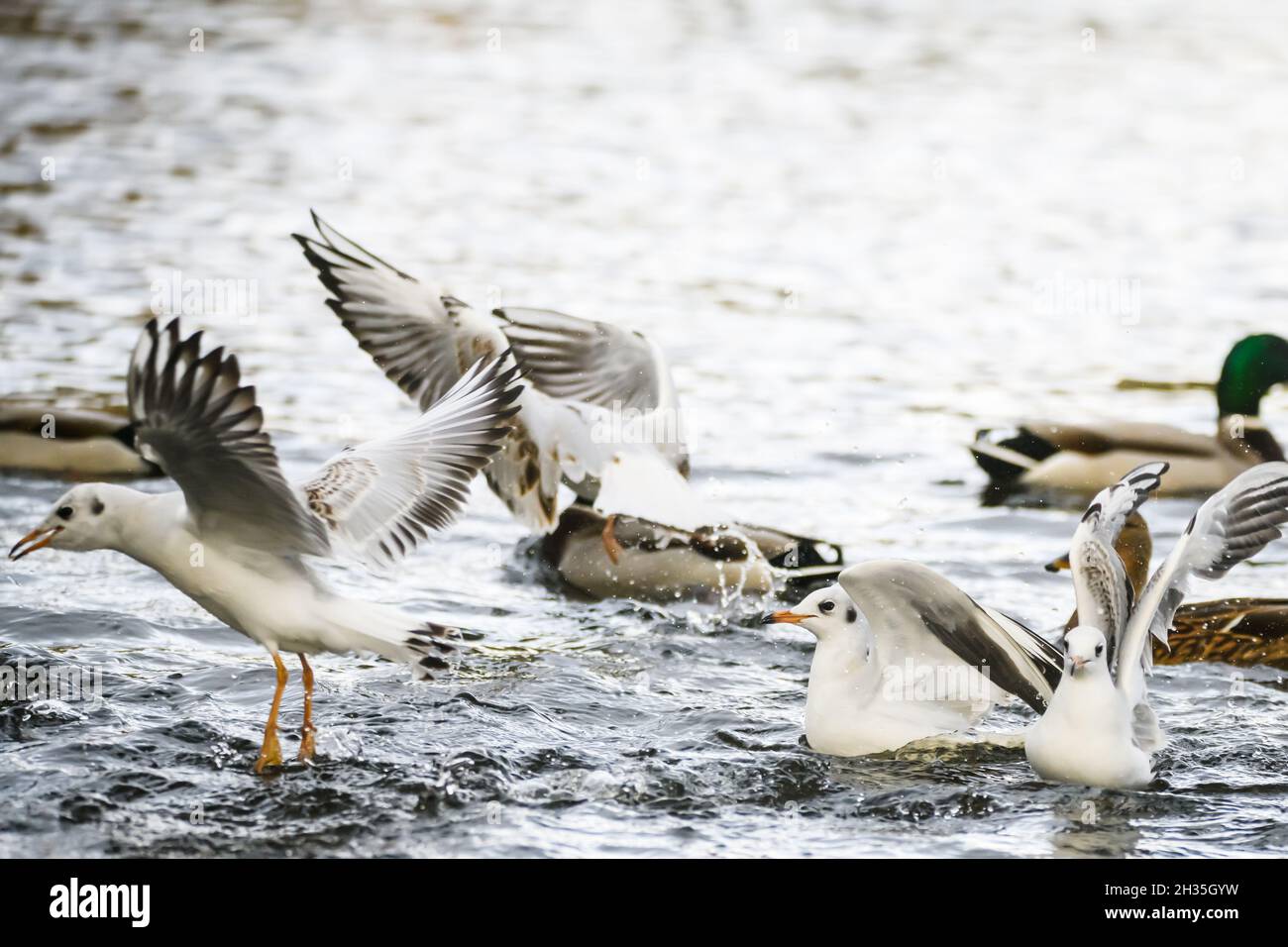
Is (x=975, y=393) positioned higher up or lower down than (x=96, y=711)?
higher up

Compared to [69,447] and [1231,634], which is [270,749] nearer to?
[1231,634]

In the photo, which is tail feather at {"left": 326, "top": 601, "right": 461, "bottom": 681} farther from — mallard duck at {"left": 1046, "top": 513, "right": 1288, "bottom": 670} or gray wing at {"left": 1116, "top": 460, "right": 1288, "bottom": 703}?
mallard duck at {"left": 1046, "top": 513, "right": 1288, "bottom": 670}

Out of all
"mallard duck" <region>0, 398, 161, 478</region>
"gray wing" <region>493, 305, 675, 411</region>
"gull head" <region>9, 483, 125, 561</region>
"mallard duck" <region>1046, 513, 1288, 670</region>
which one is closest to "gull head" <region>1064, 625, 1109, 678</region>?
"mallard duck" <region>1046, 513, 1288, 670</region>

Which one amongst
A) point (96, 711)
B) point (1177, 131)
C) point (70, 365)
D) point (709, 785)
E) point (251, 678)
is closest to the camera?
point (709, 785)

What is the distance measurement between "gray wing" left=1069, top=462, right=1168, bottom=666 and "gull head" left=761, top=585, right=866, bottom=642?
84 centimetres

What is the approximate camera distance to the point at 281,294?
45.4 ft

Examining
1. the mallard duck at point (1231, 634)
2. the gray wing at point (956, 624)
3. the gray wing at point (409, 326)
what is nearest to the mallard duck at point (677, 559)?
the gray wing at point (409, 326)

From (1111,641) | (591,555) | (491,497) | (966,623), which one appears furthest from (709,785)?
(491,497)

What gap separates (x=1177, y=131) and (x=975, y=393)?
8.90 m

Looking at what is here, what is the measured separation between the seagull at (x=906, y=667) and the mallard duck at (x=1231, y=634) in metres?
1.33

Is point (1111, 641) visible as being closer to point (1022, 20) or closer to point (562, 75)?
point (562, 75)

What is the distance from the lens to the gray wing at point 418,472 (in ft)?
21.4

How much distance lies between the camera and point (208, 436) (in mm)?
5516

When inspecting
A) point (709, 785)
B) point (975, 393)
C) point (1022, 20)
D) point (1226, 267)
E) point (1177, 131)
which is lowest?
point (709, 785)
